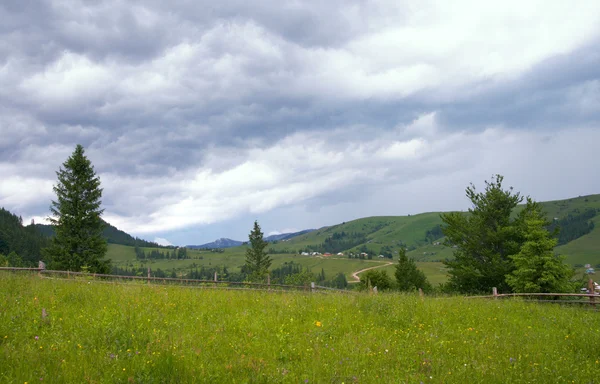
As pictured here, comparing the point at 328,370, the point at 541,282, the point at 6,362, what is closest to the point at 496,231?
the point at 541,282

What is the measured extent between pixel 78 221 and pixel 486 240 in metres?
45.4

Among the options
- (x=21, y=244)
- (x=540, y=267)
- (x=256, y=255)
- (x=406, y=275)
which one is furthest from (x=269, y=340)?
(x=21, y=244)

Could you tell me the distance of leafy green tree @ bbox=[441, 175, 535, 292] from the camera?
40000 mm

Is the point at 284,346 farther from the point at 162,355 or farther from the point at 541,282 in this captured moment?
the point at 541,282

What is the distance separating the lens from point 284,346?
32.0 ft

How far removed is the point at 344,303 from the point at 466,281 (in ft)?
106

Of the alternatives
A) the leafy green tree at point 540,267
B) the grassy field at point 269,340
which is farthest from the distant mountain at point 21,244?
the leafy green tree at point 540,267

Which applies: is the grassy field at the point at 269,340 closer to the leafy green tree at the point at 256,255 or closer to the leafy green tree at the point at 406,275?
the leafy green tree at the point at 406,275

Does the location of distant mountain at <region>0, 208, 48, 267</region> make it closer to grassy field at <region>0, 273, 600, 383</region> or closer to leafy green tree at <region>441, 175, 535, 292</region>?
leafy green tree at <region>441, 175, 535, 292</region>

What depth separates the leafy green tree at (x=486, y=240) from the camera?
4000 cm

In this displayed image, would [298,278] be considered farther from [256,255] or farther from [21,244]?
[21,244]

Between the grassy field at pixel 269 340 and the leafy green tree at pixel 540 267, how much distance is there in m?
17.7

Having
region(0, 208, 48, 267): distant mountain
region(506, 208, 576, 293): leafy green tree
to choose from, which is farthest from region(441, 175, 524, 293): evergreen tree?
region(0, 208, 48, 267): distant mountain

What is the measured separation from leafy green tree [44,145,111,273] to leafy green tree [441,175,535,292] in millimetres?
40014
